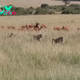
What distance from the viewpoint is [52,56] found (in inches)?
289

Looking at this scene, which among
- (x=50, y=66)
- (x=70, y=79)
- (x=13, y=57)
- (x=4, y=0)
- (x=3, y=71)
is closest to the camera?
(x=70, y=79)

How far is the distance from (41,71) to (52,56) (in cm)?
125

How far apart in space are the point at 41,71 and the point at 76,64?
1142mm

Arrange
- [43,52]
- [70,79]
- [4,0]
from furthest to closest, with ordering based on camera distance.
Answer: [4,0] → [43,52] → [70,79]

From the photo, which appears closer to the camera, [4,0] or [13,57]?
[13,57]

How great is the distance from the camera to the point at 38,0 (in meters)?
102

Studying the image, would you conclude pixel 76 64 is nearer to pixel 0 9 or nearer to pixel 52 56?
pixel 52 56

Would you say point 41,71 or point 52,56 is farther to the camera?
point 52,56

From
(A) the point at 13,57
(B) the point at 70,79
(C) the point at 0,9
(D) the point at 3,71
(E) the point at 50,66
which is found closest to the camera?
(B) the point at 70,79

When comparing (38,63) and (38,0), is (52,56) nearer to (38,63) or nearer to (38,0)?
(38,63)

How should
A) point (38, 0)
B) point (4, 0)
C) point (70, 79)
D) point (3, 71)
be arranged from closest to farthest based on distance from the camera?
point (70, 79) → point (3, 71) → point (4, 0) → point (38, 0)

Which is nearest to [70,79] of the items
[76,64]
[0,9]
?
[76,64]

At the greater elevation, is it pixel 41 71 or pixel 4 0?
pixel 41 71

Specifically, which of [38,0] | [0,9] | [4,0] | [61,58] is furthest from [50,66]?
[38,0]
